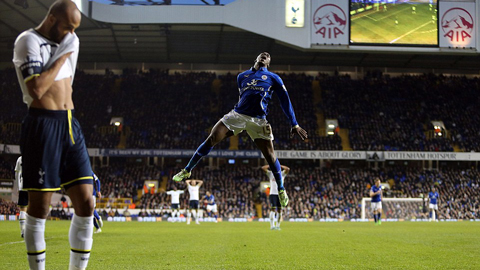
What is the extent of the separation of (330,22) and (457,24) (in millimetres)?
8709

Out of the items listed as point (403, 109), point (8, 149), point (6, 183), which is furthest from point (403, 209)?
point (8, 149)

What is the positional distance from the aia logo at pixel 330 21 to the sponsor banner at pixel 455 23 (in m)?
6.68

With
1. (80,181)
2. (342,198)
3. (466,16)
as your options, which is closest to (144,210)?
(342,198)

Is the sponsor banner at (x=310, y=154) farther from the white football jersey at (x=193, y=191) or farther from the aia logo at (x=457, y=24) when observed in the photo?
Answer: the white football jersey at (x=193, y=191)

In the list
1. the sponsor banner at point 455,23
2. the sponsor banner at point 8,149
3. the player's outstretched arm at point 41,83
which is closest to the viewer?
the player's outstretched arm at point 41,83

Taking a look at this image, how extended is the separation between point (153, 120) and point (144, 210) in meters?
12.3

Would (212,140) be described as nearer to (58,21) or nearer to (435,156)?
(58,21)

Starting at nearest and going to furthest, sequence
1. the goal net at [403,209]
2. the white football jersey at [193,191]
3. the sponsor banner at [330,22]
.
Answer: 1. the white football jersey at [193,191]
2. the sponsor banner at [330,22]
3. the goal net at [403,209]

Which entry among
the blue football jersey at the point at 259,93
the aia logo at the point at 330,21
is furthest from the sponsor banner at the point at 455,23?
the blue football jersey at the point at 259,93

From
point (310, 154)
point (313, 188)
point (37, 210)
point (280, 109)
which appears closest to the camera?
point (37, 210)

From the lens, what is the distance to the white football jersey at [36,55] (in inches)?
181

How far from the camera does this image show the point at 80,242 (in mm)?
4984

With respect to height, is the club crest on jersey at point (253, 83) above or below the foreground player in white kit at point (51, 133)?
above

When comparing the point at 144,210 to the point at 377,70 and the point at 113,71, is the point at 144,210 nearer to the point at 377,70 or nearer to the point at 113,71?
the point at 113,71
